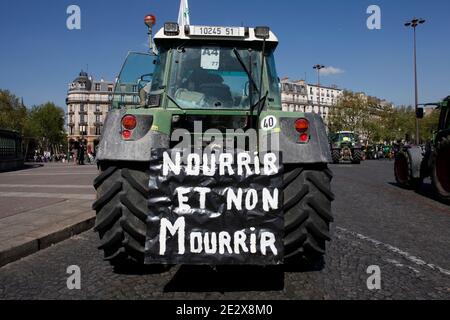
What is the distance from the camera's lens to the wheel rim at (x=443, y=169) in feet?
25.9

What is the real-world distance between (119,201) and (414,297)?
2.48 m

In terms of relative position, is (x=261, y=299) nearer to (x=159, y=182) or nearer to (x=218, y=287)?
(x=218, y=287)

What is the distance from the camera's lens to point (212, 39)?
3.90 m

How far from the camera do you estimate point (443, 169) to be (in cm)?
803

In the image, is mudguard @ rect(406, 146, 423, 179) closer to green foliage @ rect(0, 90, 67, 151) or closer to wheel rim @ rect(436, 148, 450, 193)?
wheel rim @ rect(436, 148, 450, 193)

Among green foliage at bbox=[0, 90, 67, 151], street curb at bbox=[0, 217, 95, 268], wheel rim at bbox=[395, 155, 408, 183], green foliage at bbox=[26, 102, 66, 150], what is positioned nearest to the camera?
street curb at bbox=[0, 217, 95, 268]

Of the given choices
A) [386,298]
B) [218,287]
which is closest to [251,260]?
[218,287]

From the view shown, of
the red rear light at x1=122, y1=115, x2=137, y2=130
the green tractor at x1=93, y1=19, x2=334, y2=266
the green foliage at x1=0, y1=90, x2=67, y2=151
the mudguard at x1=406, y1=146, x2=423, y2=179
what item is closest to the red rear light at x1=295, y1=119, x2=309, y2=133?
the green tractor at x1=93, y1=19, x2=334, y2=266

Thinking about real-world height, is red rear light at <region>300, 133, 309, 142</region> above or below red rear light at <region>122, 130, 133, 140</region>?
below

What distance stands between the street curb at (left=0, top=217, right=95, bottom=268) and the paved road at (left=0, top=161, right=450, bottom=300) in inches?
3.6

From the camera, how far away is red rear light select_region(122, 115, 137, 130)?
3.07 metres

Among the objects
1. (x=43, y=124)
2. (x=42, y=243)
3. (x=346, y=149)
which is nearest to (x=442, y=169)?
(x=42, y=243)

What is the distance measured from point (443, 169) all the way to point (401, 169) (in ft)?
9.10

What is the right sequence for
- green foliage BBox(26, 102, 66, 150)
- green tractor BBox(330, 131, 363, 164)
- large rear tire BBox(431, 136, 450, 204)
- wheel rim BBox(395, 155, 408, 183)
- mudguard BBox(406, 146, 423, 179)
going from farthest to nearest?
green foliage BBox(26, 102, 66, 150)
green tractor BBox(330, 131, 363, 164)
wheel rim BBox(395, 155, 408, 183)
mudguard BBox(406, 146, 423, 179)
large rear tire BBox(431, 136, 450, 204)
